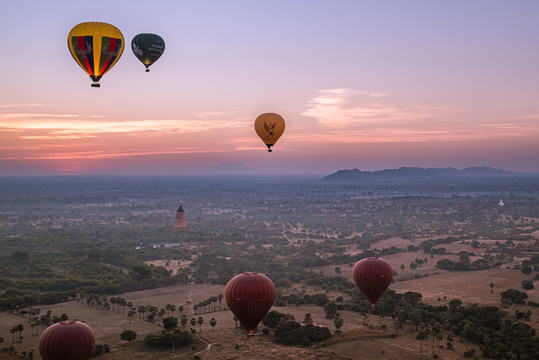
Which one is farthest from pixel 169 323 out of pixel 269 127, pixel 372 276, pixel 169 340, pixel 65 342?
pixel 372 276

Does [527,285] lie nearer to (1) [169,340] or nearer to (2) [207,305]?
(2) [207,305]

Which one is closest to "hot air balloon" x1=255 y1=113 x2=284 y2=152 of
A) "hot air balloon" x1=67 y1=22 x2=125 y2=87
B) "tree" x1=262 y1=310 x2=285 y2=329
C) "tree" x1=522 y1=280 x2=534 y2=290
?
"hot air balloon" x1=67 y1=22 x2=125 y2=87

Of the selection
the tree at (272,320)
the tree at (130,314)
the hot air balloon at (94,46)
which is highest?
the hot air balloon at (94,46)

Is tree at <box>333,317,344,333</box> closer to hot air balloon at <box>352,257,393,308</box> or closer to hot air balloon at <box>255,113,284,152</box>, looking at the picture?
hot air balloon at <box>352,257,393,308</box>

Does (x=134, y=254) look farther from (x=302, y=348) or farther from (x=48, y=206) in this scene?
(x=48, y=206)

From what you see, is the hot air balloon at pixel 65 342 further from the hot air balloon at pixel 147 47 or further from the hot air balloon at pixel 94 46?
the hot air balloon at pixel 147 47

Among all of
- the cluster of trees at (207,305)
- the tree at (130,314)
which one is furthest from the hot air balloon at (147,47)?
the cluster of trees at (207,305)

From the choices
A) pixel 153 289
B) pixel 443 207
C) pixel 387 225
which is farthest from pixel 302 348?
pixel 443 207
